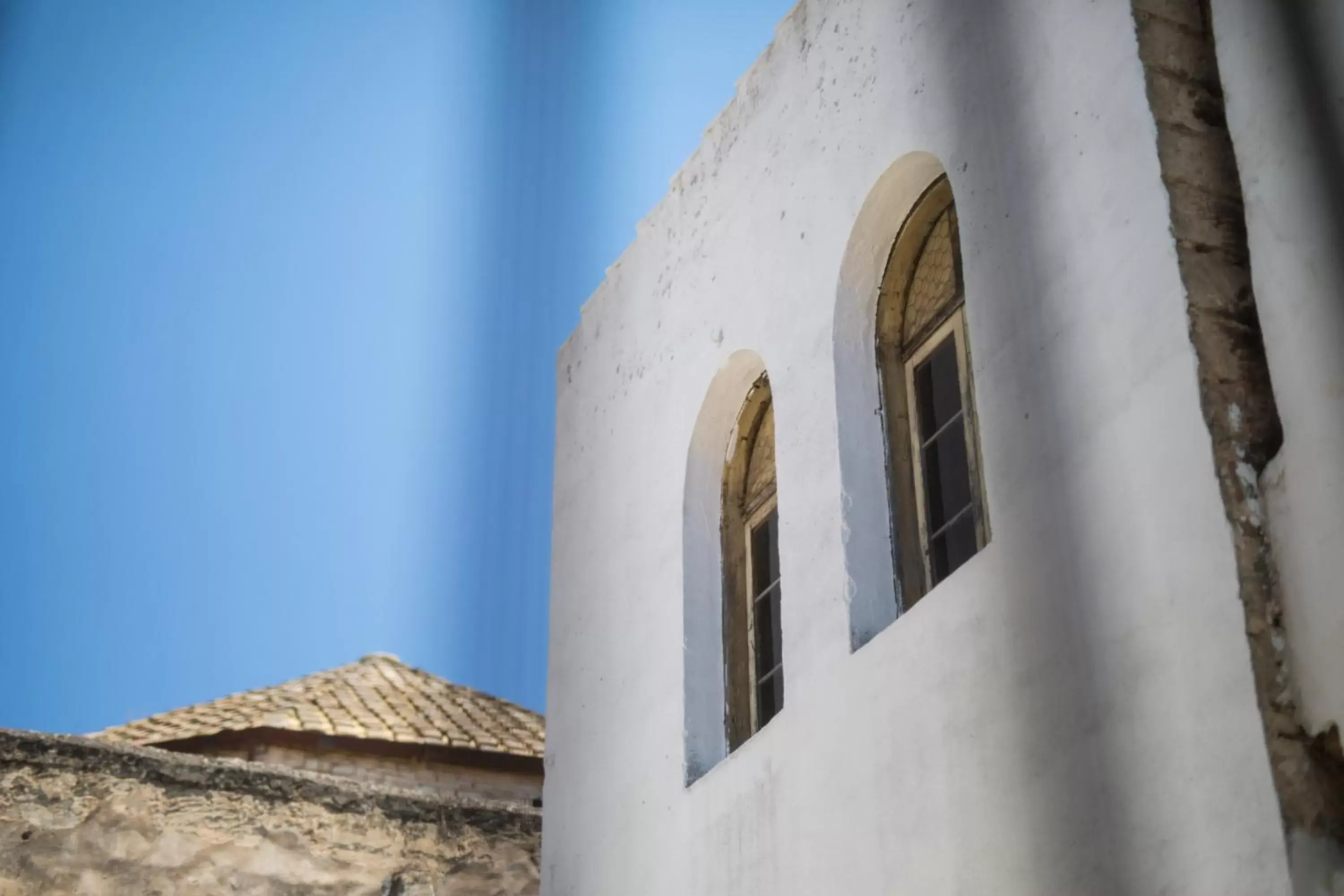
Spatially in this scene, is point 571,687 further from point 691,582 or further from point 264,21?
point 264,21

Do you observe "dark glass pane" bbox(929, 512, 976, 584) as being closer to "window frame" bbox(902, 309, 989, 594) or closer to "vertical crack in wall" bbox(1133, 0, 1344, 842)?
"window frame" bbox(902, 309, 989, 594)

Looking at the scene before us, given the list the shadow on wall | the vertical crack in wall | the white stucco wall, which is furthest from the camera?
the shadow on wall

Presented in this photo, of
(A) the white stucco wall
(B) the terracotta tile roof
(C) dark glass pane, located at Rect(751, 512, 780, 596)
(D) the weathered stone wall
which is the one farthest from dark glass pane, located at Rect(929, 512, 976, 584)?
(B) the terracotta tile roof

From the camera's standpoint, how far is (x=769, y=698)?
610cm

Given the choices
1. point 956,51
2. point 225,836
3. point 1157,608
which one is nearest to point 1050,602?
point 1157,608

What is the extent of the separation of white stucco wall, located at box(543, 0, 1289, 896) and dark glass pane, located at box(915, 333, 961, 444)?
23cm

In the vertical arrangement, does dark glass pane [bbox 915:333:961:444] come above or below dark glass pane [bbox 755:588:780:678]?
above

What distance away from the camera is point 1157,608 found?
142 inches

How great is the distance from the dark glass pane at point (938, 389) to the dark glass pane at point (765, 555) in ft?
3.54

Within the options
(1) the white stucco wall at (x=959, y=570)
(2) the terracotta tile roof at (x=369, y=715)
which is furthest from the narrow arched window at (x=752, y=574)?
(2) the terracotta tile roof at (x=369, y=715)

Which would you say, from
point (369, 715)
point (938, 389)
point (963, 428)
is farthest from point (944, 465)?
point (369, 715)

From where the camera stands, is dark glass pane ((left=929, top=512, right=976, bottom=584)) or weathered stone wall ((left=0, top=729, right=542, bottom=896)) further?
weathered stone wall ((left=0, top=729, right=542, bottom=896))

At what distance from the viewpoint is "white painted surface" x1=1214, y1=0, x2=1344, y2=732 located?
3268 millimetres

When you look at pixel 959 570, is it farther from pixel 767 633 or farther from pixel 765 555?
pixel 765 555
